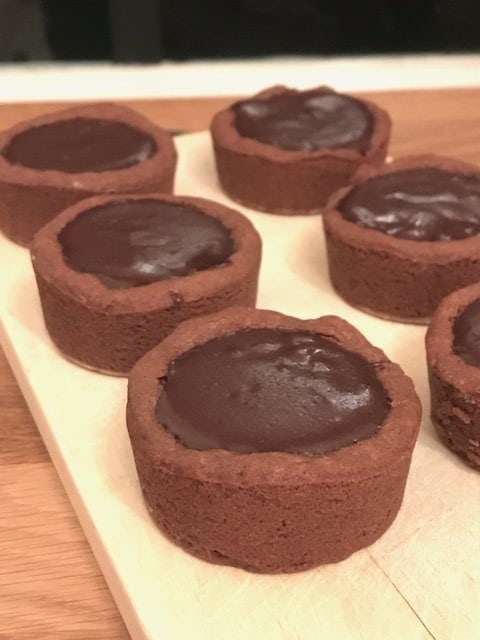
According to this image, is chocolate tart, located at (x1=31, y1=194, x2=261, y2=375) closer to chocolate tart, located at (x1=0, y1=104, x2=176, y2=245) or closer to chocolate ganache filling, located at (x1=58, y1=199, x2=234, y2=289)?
chocolate ganache filling, located at (x1=58, y1=199, x2=234, y2=289)

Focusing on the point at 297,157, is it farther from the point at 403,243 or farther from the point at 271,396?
the point at 271,396

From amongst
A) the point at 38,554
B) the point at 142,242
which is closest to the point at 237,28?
the point at 142,242

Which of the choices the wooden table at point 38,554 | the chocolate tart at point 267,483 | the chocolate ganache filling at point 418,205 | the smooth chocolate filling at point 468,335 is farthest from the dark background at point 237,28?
the chocolate tart at point 267,483

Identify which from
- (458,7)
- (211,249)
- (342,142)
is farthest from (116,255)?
(458,7)

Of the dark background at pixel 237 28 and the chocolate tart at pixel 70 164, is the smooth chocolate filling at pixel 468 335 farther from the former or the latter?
the dark background at pixel 237 28

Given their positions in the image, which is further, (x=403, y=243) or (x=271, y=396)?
(x=403, y=243)
